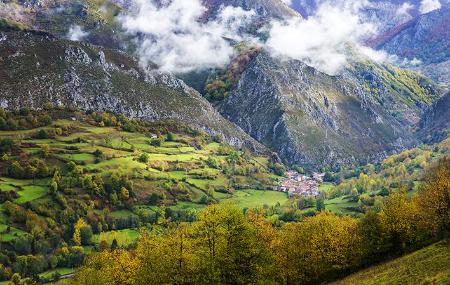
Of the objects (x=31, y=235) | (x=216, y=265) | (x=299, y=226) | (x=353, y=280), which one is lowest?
(x=353, y=280)

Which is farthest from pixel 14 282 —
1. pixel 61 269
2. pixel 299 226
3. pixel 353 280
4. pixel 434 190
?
pixel 434 190

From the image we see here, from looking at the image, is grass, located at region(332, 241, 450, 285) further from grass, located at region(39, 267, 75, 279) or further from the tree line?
grass, located at region(39, 267, 75, 279)

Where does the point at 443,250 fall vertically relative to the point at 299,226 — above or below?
below

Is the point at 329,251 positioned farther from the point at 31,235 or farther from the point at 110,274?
the point at 31,235

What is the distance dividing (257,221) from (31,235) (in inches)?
5156

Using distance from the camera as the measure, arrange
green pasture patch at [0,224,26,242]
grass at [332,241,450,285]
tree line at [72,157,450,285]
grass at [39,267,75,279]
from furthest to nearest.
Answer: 1. green pasture patch at [0,224,26,242]
2. grass at [39,267,75,279]
3. tree line at [72,157,450,285]
4. grass at [332,241,450,285]

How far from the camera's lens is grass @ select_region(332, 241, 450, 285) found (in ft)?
198

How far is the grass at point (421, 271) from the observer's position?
6038 centimetres

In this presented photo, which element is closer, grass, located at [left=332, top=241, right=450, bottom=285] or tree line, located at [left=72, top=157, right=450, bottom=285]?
grass, located at [left=332, top=241, right=450, bottom=285]

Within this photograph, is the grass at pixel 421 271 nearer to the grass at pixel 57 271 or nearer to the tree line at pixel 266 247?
the tree line at pixel 266 247

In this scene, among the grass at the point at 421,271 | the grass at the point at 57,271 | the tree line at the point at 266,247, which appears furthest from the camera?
the grass at the point at 57,271

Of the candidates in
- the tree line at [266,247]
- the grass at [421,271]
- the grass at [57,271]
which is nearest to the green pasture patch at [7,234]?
the grass at [57,271]

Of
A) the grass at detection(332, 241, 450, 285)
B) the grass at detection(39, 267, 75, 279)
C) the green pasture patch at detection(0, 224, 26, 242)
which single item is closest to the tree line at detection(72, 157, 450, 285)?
the grass at detection(332, 241, 450, 285)

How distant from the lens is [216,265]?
263 feet
